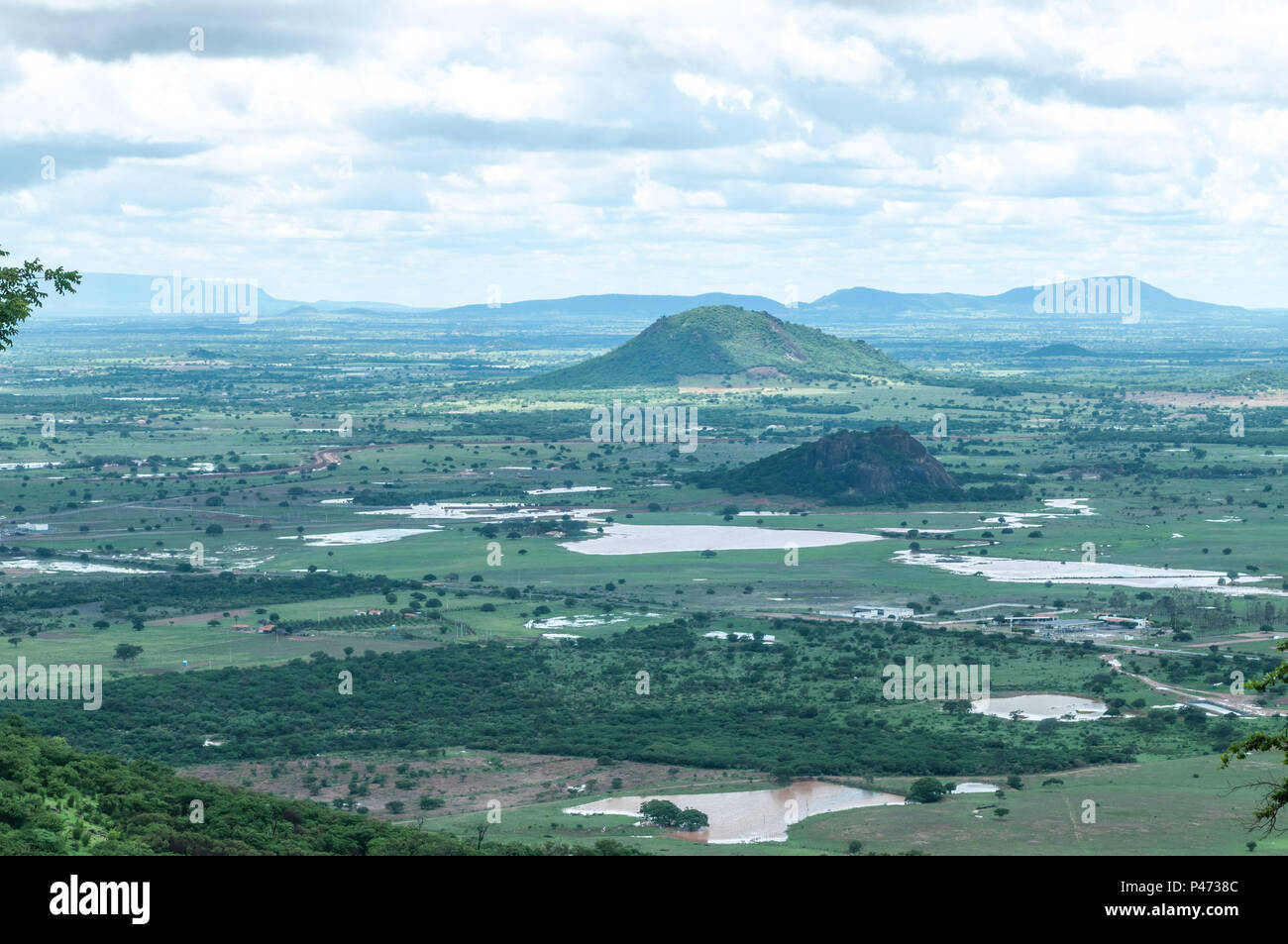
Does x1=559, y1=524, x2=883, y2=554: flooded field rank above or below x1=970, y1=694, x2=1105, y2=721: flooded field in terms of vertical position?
above

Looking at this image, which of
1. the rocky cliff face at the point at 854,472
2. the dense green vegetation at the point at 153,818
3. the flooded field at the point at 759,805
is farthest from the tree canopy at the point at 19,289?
the rocky cliff face at the point at 854,472

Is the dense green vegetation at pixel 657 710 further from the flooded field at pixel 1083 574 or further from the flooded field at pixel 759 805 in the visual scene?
the flooded field at pixel 1083 574

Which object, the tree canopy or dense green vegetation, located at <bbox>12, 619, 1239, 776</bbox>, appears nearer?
the tree canopy

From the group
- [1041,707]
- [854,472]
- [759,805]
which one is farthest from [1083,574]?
[759,805]

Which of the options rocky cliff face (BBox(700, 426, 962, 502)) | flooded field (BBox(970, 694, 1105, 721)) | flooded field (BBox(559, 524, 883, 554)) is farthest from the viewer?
rocky cliff face (BBox(700, 426, 962, 502))

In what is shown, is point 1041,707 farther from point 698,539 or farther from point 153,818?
point 698,539

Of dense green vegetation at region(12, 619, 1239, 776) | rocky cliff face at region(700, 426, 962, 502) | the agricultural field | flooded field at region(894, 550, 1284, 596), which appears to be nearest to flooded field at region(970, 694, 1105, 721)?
the agricultural field

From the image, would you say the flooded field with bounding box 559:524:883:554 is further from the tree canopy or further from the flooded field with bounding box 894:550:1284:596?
the tree canopy
